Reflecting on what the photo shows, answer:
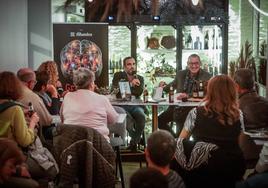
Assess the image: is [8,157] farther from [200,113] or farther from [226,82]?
[226,82]

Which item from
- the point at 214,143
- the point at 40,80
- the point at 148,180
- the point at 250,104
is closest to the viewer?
the point at 148,180

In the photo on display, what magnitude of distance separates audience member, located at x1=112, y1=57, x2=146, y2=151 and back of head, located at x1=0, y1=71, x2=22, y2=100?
2.84m

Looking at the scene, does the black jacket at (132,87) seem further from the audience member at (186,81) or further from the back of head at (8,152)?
the back of head at (8,152)

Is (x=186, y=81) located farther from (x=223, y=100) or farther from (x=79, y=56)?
(x=223, y=100)

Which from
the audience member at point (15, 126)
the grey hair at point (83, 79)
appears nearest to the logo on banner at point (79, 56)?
the grey hair at point (83, 79)

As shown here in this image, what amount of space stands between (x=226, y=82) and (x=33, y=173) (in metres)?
1.61

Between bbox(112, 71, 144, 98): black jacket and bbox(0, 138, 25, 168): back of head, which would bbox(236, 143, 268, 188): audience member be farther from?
bbox(112, 71, 144, 98): black jacket

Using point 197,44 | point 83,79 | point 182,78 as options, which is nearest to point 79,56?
point 182,78

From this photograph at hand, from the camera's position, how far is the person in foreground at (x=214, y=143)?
10.5ft

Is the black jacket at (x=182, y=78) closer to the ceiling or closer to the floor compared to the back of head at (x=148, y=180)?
closer to the ceiling

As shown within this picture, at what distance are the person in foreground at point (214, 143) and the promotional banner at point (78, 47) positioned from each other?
3.89 m

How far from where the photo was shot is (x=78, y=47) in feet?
23.3

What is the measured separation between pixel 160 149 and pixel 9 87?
1516 mm

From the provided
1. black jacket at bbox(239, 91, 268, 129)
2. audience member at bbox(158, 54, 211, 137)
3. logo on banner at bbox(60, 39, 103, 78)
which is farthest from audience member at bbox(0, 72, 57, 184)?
logo on banner at bbox(60, 39, 103, 78)
